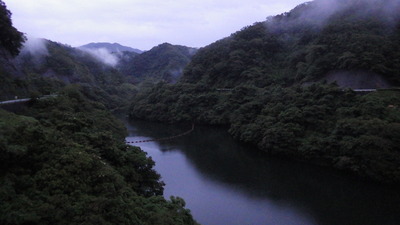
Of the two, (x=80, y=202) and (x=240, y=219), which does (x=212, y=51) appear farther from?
(x=80, y=202)

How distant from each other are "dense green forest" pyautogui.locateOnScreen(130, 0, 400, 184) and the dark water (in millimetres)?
1976

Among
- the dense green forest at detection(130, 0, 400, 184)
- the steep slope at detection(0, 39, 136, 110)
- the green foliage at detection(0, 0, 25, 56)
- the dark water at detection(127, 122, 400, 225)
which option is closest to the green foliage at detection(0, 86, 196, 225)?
the dark water at detection(127, 122, 400, 225)

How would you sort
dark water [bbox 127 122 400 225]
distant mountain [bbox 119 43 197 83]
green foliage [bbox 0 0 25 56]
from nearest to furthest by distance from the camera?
dark water [bbox 127 122 400 225] → green foliage [bbox 0 0 25 56] → distant mountain [bbox 119 43 197 83]

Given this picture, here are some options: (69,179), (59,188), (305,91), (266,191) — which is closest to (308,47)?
(305,91)

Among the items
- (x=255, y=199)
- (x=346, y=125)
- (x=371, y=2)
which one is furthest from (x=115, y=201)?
(x=371, y=2)

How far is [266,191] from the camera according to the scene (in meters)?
22.1

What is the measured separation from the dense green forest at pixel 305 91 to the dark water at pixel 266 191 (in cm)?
198

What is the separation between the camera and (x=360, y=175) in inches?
924

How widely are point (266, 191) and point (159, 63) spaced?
90411 millimetres

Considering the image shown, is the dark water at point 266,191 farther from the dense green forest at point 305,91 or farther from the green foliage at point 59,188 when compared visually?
the green foliage at point 59,188

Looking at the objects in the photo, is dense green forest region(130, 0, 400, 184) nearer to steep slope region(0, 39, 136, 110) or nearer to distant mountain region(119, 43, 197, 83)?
steep slope region(0, 39, 136, 110)

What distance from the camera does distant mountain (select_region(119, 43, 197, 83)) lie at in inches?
3940

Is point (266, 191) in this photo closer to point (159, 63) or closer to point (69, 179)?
point (69, 179)

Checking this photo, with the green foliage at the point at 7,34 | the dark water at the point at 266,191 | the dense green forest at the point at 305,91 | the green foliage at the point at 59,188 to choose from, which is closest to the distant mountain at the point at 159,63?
the dense green forest at the point at 305,91
